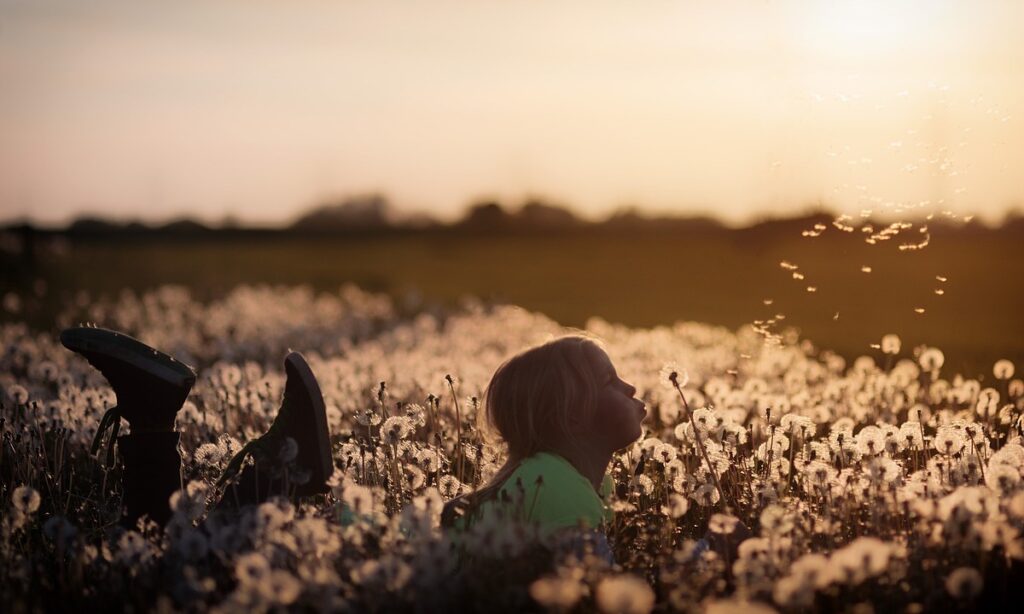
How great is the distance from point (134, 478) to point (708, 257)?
48.5m

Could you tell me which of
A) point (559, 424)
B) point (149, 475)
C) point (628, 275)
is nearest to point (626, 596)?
point (559, 424)

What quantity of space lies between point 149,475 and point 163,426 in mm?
233

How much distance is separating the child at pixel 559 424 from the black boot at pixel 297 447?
2.39ft

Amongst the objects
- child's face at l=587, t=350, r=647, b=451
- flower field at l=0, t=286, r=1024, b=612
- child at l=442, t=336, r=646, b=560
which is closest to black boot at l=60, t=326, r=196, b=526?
flower field at l=0, t=286, r=1024, b=612

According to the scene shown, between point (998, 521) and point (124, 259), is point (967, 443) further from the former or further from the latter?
point (124, 259)

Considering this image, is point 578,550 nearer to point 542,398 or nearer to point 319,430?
point 542,398

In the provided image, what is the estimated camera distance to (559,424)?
5312 mm

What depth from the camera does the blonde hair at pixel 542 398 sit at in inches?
209

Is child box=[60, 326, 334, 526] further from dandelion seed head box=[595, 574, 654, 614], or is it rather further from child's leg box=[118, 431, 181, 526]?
dandelion seed head box=[595, 574, 654, 614]

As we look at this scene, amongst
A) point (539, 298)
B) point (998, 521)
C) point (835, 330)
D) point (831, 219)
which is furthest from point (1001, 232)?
point (998, 521)

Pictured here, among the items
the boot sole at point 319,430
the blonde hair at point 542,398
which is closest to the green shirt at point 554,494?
the blonde hair at point 542,398

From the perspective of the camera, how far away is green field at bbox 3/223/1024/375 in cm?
2172

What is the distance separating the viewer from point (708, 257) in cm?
5312

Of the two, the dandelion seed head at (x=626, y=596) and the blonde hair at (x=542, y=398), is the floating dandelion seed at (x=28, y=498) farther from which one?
the dandelion seed head at (x=626, y=596)
